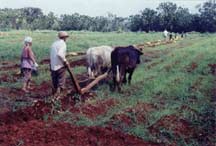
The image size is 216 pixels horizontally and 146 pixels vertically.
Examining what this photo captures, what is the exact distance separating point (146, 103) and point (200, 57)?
12169mm

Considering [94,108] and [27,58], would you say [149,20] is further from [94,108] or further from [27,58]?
[94,108]

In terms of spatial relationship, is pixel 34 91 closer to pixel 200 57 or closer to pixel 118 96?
pixel 118 96

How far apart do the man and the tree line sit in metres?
68.2

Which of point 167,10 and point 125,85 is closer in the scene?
point 125,85

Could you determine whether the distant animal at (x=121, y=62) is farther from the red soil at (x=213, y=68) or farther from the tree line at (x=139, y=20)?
the tree line at (x=139, y=20)

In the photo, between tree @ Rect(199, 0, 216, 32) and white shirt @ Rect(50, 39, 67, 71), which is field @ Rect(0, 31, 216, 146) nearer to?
white shirt @ Rect(50, 39, 67, 71)

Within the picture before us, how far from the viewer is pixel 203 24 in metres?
80.2

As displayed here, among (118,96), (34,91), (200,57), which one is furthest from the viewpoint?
(200,57)

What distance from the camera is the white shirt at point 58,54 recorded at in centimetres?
1125

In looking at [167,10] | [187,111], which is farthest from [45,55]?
[167,10]

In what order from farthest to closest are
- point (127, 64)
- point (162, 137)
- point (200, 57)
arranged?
1. point (200, 57)
2. point (127, 64)
3. point (162, 137)

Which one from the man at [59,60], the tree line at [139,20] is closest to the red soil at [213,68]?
the man at [59,60]

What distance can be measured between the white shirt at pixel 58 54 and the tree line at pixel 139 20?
6823 cm

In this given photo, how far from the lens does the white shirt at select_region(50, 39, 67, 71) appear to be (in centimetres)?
1125
